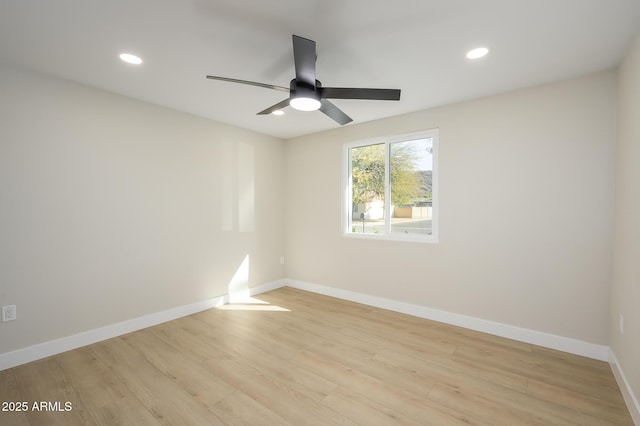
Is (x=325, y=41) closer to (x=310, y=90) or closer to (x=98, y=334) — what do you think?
(x=310, y=90)

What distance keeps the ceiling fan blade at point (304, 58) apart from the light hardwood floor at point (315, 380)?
2.20 m

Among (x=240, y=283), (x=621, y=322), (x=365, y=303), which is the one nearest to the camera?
(x=621, y=322)

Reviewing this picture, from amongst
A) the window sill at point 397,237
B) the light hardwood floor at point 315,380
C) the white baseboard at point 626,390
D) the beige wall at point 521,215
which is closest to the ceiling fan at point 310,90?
the beige wall at point 521,215

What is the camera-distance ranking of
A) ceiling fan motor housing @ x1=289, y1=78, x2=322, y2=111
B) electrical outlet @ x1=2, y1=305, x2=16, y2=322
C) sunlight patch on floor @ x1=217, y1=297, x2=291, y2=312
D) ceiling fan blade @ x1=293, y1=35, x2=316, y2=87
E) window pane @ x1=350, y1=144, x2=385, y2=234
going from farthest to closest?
window pane @ x1=350, y1=144, x2=385, y2=234
sunlight patch on floor @ x1=217, y1=297, x2=291, y2=312
electrical outlet @ x1=2, y1=305, x2=16, y2=322
ceiling fan motor housing @ x1=289, y1=78, x2=322, y2=111
ceiling fan blade @ x1=293, y1=35, x2=316, y2=87

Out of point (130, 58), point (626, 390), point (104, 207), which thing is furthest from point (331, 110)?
point (626, 390)

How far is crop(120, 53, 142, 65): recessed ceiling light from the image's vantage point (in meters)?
2.22

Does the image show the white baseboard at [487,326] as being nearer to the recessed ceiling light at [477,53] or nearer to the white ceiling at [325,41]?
the white ceiling at [325,41]

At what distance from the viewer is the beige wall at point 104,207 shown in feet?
7.92

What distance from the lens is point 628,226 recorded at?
2.03 meters

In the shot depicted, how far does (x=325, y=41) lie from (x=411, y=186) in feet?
7.02

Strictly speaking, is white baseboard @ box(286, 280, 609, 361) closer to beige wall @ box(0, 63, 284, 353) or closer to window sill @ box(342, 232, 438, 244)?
window sill @ box(342, 232, 438, 244)

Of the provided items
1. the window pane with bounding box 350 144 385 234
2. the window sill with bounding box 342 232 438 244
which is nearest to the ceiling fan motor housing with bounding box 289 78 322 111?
the window pane with bounding box 350 144 385 234

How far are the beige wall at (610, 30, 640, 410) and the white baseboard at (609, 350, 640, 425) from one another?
48mm

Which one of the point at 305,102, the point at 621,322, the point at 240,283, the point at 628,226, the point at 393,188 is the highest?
the point at 305,102
